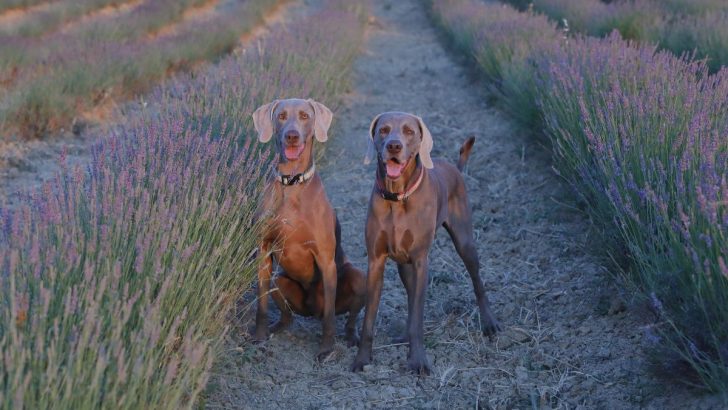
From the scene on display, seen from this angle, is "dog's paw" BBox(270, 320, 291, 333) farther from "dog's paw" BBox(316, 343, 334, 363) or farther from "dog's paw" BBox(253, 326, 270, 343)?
"dog's paw" BBox(316, 343, 334, 363)

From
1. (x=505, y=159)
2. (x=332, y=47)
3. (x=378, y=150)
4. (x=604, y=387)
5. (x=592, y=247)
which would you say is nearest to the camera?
(x=604, y=387)

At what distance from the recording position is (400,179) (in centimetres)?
355

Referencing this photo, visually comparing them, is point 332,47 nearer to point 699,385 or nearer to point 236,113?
point 236,113

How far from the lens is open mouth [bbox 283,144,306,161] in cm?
362

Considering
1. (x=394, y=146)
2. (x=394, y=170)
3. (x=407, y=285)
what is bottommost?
(x=407, y=285)

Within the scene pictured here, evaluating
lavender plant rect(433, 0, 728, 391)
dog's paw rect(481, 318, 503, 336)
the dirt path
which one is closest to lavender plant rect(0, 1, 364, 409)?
the dirt path

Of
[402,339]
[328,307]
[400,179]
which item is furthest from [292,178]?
[402,339]

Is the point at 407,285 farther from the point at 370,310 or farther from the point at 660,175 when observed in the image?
the point at 660,175

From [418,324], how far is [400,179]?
→ 2.26 ft

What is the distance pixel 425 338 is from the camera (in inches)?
156

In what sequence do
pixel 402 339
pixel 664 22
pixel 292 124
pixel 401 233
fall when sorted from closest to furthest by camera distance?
pixel 401 233
pixel 292 124
pixel 402 339
pixel 664 22

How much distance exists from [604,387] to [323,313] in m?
1.39

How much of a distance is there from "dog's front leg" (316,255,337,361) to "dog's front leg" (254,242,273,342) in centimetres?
26

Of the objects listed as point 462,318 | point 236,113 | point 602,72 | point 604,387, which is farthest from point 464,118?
point 604,387
